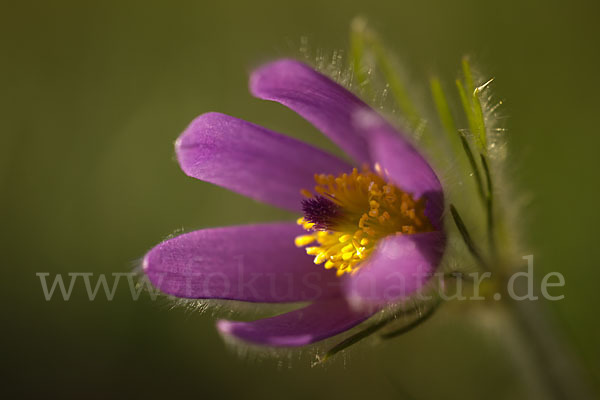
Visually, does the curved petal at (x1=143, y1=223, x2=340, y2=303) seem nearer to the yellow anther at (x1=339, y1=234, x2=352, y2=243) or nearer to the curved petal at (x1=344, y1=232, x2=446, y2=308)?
the yellow anther at (x1=339, y1=234, x2=352, y2=243)

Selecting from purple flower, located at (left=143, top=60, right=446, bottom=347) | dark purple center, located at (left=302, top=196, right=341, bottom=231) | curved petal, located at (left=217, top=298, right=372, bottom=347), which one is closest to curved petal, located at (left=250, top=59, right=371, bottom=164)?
purple flower, located at (left=143, top=60, right=446, bottom=347)

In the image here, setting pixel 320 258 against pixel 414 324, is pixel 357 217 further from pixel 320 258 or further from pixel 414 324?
pixel 414 324

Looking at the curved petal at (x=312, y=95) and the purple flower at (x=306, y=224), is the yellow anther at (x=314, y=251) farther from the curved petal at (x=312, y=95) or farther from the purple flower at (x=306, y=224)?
the curved petal at (x=312, y=95)

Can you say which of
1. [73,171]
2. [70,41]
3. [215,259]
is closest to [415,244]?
[215,259]

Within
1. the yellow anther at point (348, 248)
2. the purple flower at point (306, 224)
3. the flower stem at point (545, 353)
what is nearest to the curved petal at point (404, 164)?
the purple flower at point (306, 224)

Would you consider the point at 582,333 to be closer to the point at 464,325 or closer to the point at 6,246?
the point at 464,325
